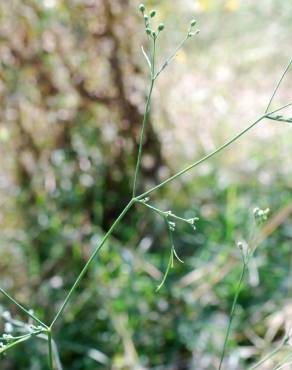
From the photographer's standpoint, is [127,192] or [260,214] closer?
[260,214]

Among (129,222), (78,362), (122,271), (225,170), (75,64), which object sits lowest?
(78,362)

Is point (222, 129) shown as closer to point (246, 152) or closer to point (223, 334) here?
point (246, 152)

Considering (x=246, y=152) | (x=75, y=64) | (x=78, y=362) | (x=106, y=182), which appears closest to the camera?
(x=78, y=362)

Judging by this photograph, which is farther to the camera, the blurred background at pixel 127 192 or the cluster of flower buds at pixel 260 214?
the blurred background at pixel 127 192

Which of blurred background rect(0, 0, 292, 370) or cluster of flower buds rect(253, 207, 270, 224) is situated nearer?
cluster of flower buds rect(253, 207, 270, 224)

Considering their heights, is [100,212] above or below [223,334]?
above

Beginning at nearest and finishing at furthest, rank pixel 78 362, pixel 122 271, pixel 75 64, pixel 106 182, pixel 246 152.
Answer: pixel 78 362 → pixel 122 271 → pixel 75 64 → pixel 106 182 → pixel 246 152

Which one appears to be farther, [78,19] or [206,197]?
[206,197]

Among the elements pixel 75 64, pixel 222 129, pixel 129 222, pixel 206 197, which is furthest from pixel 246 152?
pixel 75 64
